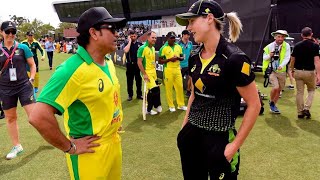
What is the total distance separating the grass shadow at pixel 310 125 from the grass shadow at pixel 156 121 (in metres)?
2.98

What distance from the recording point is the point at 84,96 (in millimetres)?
2092

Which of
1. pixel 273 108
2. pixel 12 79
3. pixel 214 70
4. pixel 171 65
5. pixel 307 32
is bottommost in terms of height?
pixel 273 108

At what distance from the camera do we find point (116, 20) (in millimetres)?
2207

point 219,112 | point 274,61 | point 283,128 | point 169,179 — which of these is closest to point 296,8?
point 274,61

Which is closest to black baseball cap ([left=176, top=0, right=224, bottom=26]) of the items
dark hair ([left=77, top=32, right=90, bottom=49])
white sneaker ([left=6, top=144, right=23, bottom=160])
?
dark hair ([left=77, top=32, right=90, bottom=49])

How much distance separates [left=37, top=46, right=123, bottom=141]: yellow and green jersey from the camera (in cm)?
196

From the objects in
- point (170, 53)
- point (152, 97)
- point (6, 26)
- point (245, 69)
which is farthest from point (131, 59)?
point (245, 69)

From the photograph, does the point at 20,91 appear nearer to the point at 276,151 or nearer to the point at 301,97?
the point at 276,151

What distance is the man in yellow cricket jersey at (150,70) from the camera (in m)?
7.85

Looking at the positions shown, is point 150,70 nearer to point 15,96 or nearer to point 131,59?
point 131,59

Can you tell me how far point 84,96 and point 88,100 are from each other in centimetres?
5

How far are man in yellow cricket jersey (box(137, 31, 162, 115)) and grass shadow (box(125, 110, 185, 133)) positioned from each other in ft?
0.98

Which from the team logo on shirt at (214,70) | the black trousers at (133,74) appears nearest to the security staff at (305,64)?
the black trousers at (133,74)

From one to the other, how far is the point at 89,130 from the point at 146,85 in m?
5.63
